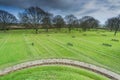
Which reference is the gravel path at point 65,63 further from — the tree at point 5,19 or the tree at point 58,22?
the tree at point 5,19

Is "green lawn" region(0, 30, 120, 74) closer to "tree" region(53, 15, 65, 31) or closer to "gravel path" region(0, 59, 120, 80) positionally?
"gravel path" region(0, 59, 120, 80)

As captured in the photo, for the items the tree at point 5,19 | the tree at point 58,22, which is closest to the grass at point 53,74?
the tree at point 58,22

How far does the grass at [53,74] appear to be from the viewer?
684 inches

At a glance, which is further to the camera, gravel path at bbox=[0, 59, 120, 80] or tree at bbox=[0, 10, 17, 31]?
tree at bbox=[0, 10, 17, 31]

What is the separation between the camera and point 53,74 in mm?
18281


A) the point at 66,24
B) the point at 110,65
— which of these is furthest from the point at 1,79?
the point at 66,24

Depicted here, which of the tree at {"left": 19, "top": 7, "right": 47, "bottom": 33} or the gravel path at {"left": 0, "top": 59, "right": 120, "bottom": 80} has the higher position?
the tree at {"left": 19, "top": 7, "right": 47, "bottom": 33}

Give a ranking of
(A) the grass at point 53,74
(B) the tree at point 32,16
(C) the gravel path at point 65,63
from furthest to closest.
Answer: (B) the tree at point 32,16 → (C) the gravel path at point 65,63 → (A) the grass at point 53,74

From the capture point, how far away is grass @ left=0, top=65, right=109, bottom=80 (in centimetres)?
1738

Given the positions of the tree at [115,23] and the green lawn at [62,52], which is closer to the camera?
the green lawn at [62,52]

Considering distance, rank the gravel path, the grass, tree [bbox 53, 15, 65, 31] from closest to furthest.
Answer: the grass, the gravel path, tree [bbox 53, 15, 65, 31]

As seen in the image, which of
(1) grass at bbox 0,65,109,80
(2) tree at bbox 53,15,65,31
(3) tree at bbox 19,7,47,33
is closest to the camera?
(1) grass at bbox 0,65,109,80

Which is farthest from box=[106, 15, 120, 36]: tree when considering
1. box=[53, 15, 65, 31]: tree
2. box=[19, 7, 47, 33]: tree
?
→ box=[19, 7, 47, 33]: tree

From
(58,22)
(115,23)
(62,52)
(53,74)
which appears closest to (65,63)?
(53,74)
